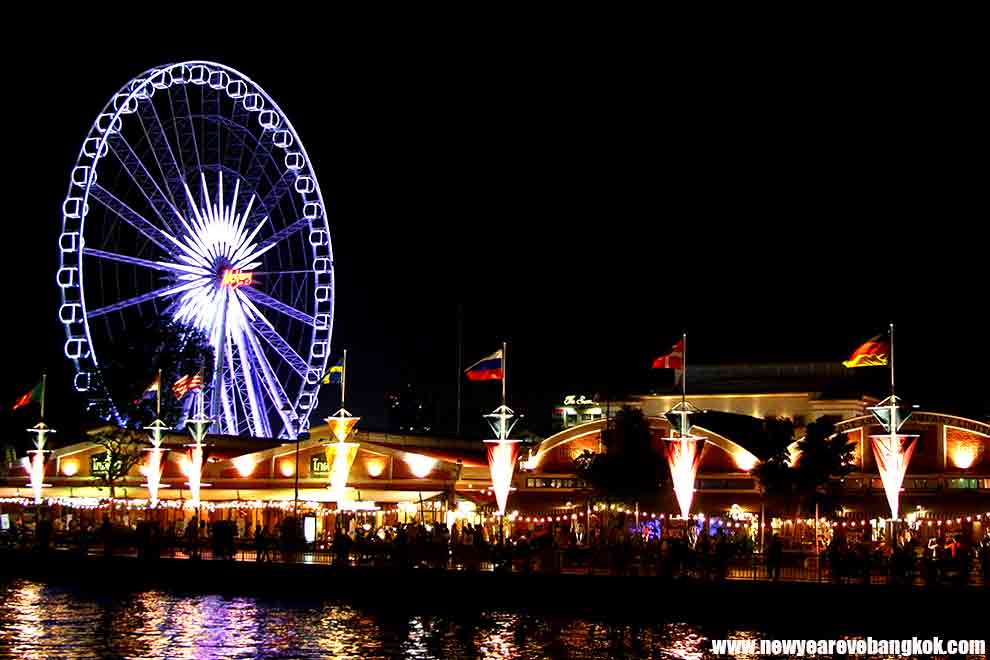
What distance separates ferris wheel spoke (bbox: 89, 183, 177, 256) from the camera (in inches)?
2159

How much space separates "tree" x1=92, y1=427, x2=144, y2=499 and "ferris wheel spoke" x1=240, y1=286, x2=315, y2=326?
8588 mm

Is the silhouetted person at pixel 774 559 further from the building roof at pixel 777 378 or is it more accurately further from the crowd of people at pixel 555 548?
the building roof at pixel 777 378

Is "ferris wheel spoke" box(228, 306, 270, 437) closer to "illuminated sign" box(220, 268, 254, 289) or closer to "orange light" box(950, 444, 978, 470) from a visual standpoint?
"illuminated sign" box(220, 268, 254, 289)

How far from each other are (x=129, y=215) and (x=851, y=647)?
1324 inches

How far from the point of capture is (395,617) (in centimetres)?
3850

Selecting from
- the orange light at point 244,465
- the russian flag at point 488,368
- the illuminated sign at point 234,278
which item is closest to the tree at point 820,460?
the russian flag at point 488,368

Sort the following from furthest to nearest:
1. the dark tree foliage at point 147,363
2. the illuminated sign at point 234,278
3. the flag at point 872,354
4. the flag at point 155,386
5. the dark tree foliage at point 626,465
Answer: the dark tree foliage at point 147,363
the flag at point 155,386
the illuminated sign at point 234,278
the dark tree foliage at point 626,465
the flag at point 872,354

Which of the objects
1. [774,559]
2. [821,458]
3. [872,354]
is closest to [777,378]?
[821,458]

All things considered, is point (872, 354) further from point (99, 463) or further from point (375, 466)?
point (99, 463)

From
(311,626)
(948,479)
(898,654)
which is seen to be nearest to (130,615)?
(311,626)

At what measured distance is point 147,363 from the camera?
206 ft

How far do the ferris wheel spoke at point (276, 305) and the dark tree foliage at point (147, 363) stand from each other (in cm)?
405

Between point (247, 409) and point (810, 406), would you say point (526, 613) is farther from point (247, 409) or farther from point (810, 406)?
point (810, 406)

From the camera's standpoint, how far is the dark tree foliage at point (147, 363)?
203ft
